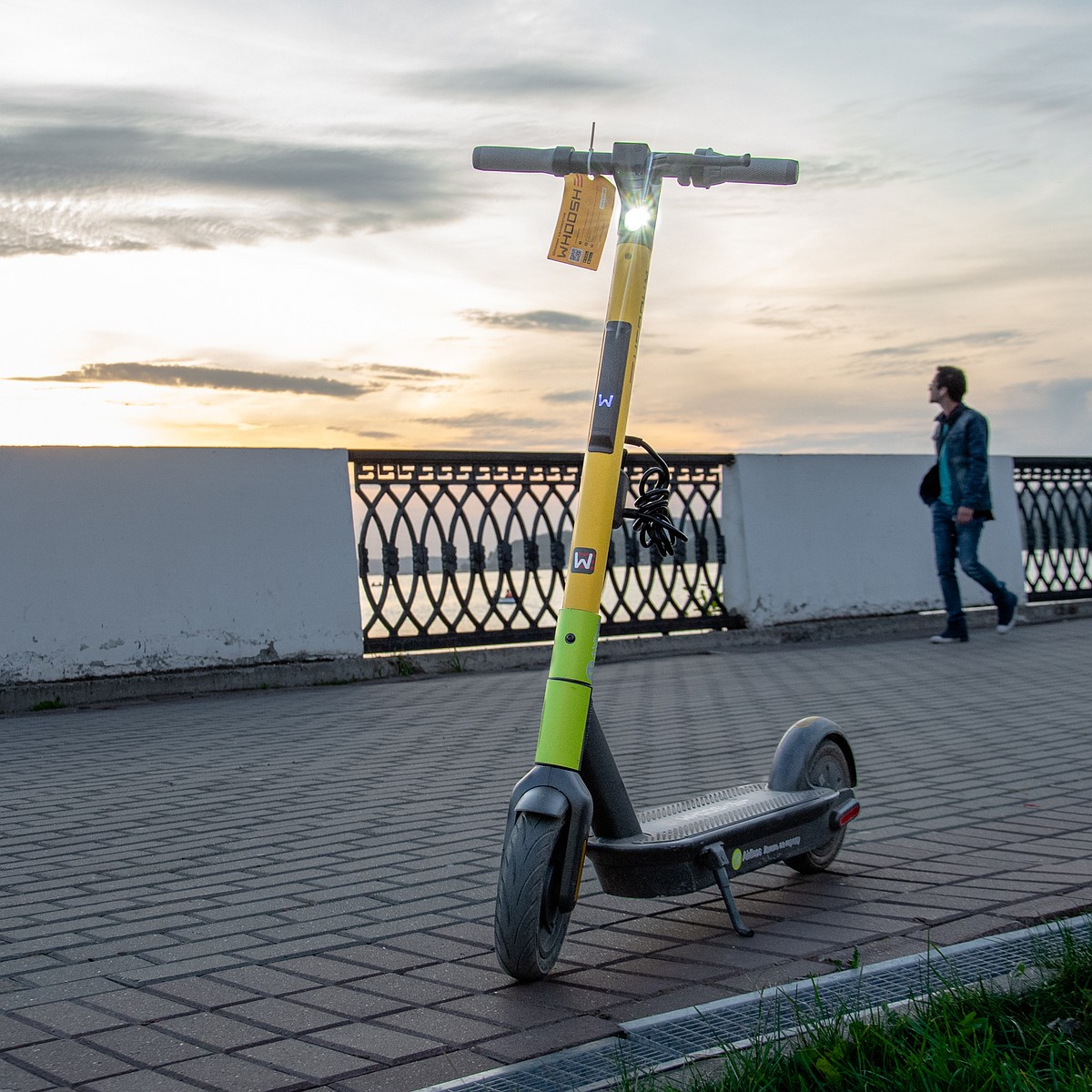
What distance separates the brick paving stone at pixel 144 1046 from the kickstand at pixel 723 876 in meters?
1.38

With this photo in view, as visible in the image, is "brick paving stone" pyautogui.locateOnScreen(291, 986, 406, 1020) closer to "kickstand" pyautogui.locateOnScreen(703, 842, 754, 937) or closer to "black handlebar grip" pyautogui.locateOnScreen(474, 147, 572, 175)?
"kickstand" pyautogui.locateOnScreen(703, 842, 754, 937)

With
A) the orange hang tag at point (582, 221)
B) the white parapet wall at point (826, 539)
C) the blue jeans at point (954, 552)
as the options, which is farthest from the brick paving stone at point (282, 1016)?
the white parapet wall at point (826, 539)

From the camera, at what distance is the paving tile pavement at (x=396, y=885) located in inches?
116

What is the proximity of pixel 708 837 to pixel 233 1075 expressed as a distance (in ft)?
4.56

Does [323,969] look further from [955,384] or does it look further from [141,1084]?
[955,384]

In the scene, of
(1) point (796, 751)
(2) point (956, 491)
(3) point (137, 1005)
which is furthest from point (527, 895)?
(2) point (956, 491)

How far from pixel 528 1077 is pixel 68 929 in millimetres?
1858

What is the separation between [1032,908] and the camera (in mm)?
3631

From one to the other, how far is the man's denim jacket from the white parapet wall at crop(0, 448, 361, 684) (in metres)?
5.19

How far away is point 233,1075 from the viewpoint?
2723mm

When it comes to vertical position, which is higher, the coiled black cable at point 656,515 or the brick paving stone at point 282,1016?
the coiled black cable at point 656,515

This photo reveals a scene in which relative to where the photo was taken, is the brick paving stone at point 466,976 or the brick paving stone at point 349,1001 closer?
the brick paving stone at point 349,1001

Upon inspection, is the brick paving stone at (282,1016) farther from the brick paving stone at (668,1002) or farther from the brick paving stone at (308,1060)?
the brick paving stone at (668,1002)

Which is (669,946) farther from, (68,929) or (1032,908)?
(68,929)
